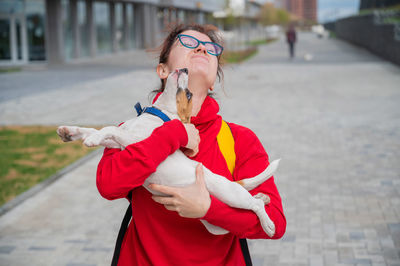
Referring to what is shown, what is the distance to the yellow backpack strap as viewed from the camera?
2000 mm

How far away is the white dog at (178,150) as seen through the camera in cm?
171

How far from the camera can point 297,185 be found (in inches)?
266

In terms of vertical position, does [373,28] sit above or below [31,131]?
above

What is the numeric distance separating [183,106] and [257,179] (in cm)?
40

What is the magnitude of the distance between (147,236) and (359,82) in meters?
16.4

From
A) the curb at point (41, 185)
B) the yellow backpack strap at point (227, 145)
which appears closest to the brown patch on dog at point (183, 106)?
the yellow backpack strap at point (227, 145)

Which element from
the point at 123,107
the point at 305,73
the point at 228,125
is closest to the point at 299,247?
the point at 228,125

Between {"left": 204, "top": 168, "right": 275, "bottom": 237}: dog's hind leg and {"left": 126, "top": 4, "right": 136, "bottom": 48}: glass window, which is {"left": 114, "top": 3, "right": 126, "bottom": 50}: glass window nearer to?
{"left": 126, "top": 4, "right": 136, "bottom": 48}: glass window

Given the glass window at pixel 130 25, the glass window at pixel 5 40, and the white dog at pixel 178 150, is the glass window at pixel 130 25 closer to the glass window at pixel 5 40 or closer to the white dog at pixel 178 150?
the glass window at pixel 5 40

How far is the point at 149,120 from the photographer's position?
5.81 ft

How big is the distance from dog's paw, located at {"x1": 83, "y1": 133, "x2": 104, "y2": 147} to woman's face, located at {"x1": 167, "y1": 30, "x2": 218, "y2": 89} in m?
0.44

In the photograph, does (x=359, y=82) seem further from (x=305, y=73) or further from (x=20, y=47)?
(x=20, y=47)

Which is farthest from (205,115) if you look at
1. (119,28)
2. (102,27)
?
(119,28)

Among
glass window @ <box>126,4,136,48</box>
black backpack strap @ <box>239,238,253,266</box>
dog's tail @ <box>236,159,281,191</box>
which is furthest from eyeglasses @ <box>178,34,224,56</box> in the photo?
glass window @ <box>126,4,136,48</box>
